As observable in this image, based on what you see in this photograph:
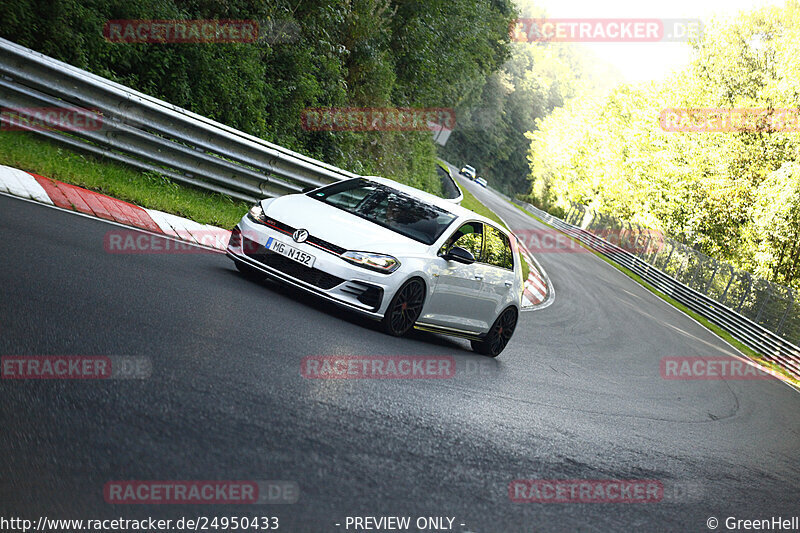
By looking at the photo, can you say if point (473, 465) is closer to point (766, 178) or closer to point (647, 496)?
point (647, 496)

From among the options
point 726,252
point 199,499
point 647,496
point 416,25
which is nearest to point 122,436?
point 199,499

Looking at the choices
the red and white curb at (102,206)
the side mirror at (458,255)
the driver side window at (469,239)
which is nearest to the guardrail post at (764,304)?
the driver side window at (469,239)

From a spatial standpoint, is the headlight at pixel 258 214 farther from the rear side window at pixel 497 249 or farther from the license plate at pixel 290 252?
the rear side window at pixel 497 249

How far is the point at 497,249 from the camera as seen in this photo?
1021cm

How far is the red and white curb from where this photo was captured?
8977 mm

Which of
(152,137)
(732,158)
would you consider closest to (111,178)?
(152,137)

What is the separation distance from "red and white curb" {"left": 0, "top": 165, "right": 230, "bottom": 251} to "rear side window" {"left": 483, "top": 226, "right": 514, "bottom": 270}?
346 cm

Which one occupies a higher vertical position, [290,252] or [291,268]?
[290,252]

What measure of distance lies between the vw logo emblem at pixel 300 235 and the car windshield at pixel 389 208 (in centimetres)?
103

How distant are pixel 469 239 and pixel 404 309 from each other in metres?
1.55

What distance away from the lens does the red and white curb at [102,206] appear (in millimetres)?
8977

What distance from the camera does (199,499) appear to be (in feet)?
11.5

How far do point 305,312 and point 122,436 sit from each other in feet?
14.1

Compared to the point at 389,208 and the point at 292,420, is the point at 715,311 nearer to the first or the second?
the point at 389,208
